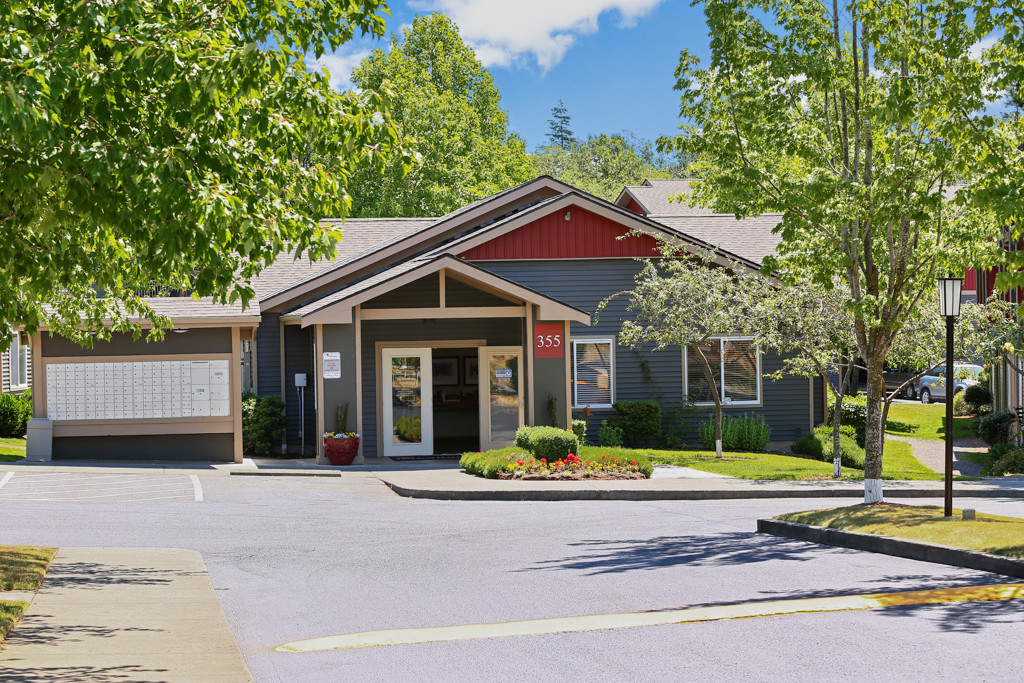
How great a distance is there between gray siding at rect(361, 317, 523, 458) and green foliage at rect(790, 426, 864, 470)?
6994mm

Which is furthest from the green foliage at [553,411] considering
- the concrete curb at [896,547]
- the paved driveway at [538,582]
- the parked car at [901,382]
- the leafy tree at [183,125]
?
the parked car at [901,382]

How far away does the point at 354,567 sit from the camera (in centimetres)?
1130

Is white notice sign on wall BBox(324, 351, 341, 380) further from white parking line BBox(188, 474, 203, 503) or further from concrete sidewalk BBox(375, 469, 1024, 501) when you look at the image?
concrete sidewalk BBox(375, 469, 1024, 501)

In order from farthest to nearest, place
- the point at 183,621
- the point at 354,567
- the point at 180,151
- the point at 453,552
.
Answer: the point at 453,552 → the point at 354,567 → the point at 183,621 → the point at 180,151

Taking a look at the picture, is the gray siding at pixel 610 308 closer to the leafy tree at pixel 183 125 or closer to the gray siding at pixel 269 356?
the gray siding at pixel 269 356

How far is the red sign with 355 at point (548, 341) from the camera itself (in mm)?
22500

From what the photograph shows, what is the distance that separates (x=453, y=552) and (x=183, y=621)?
Answer: 405 centimetres

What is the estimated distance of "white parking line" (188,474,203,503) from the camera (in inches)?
663

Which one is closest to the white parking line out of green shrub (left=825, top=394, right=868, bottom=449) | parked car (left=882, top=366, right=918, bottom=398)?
green shrub (left=825, top=394, right=868, bottom=449)

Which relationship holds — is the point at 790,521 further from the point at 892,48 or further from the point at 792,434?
the point at 792,434

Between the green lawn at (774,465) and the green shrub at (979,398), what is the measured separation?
33.1 ft

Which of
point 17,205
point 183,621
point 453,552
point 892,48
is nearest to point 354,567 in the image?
point 453,552

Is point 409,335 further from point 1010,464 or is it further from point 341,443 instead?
point 1010,464

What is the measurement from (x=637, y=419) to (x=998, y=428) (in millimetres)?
9299
